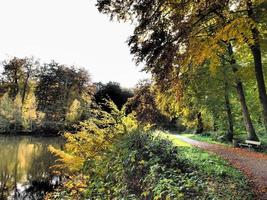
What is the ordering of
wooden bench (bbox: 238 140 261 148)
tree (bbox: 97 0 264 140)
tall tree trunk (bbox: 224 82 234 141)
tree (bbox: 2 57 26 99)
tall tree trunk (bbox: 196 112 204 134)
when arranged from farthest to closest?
tree (bbox: 2 57 26 99), tall tree trunk (bbox: 196 112 204 134), tall tree trunk (bbox: 224 82 234 141), wooden bench (bbox: 238 140 261 148), tree (bbox: 97 0 264 140)

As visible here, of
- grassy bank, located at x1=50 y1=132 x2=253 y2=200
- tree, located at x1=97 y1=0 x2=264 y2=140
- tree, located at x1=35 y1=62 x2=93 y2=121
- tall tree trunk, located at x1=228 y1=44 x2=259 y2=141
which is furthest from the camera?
tree, located at x1=35 y1=62 x2=93 y2=121

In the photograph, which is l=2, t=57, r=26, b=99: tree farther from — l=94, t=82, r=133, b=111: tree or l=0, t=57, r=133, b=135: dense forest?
l=94, t=82, r=133, b=111: tree

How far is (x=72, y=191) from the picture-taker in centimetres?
827

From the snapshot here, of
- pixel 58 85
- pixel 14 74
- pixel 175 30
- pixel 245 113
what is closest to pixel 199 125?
pixel 245 113

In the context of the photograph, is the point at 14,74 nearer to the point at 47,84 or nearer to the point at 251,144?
the point at 47,84

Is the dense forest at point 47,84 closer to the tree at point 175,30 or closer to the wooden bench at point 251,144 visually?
the wooden bench at point 251,144

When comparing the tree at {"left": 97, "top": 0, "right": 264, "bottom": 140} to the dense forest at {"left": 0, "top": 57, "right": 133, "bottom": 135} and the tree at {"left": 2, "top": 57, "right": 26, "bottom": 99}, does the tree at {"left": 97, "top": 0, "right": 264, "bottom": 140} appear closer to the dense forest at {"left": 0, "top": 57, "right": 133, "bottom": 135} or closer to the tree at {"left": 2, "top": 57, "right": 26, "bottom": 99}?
the dense forest at {"left": 0, "top": 57, "right": 133, "bottom": 135}

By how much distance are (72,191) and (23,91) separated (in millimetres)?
44944

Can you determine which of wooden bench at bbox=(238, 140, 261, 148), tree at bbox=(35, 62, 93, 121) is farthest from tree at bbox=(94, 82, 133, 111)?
wooden bench at bbox=(238, 140, 261, 148)

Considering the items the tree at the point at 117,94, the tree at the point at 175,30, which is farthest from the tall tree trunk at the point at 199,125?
the tree at the point at 175,30

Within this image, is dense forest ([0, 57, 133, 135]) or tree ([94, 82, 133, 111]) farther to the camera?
dense forest ([0, 57, 133, 135])

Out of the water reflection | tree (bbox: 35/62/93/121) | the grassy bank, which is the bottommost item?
the water reflection

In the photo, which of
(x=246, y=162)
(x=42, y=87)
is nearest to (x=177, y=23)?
(x=246, y=162)

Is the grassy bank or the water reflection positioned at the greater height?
the grassy bank
